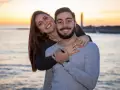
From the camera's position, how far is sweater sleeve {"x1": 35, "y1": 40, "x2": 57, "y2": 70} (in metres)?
1.44

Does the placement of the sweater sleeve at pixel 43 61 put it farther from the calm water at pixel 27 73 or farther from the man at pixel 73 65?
the calm water at pixel 27 73

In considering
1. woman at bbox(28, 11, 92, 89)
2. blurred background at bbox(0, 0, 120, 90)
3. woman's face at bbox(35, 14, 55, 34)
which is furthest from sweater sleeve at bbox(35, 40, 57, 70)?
blurred background at bbox(0, 0, 120, 90)

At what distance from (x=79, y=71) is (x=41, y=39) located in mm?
338

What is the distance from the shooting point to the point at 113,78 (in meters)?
6.21

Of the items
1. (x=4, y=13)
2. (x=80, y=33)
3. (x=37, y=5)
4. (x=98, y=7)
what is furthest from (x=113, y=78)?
(x=80, y=33)

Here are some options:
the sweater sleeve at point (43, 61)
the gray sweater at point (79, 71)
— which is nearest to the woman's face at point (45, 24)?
the sweater sleeve at point (43, 61)

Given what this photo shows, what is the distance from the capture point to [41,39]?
1.61 m

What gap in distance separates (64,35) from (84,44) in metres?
0.10

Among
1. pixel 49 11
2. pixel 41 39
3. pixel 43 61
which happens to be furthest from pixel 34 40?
pixel 49 11

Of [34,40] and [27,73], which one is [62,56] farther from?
[27,73]

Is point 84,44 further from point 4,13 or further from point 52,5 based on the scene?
point 4,13

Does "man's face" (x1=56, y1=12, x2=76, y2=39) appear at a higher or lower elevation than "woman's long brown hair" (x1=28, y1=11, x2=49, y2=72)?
higher

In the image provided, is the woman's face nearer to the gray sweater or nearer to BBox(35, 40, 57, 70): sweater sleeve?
BBox(35, 40, 57, 70): sweater sleeve

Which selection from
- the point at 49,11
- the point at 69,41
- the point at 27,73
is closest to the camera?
the point at 69,41
